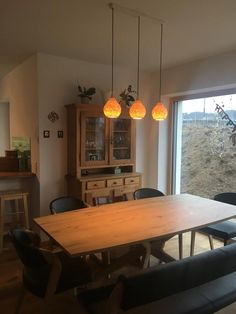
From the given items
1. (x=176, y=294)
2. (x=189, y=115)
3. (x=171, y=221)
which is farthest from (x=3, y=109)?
(x=176, y=294)

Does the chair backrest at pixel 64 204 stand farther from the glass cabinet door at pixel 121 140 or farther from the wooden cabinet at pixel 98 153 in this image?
the glass cabinet door at pixel 121 140

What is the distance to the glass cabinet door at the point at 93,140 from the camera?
3766 millimetres

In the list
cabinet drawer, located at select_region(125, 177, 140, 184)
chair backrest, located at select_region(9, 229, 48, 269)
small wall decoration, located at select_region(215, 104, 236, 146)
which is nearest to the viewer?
chair backrest, located at select_region(9, 229, 48, 269)

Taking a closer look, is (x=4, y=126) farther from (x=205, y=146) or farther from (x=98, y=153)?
(x=205, y=146)

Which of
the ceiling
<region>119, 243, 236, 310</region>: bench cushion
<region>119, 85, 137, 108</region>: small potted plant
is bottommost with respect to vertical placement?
<region>119, 243, 236, 310</region>: bench cushion

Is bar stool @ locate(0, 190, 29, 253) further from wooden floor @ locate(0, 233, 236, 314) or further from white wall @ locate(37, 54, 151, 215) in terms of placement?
wooden floor @ locate(0, 233, 236, 314)

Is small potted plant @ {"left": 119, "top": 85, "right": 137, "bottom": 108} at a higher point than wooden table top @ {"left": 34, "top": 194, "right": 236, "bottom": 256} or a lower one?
higher

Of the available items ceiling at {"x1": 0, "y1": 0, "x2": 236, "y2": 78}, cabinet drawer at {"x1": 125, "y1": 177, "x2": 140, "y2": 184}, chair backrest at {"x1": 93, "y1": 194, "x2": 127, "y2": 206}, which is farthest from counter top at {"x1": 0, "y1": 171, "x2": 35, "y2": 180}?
ceiling at {"x1": 0, "y1": 0, "x2": 236, "y2": 78}

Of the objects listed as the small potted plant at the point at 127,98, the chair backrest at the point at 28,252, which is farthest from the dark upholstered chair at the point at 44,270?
the small potted plant at the point at 127,98

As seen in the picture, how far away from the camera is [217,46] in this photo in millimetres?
3287

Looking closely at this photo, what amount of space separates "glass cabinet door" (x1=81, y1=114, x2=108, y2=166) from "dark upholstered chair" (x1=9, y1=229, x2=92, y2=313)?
177cm

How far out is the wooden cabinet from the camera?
3.72 m

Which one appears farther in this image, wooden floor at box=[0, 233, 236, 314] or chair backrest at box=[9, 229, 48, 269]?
wooden floor at box=[0, 233, 236, 314]

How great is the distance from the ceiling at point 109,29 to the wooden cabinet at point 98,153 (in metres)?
0.78
